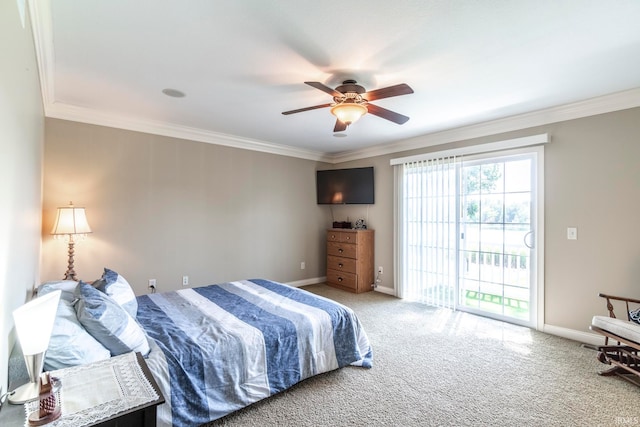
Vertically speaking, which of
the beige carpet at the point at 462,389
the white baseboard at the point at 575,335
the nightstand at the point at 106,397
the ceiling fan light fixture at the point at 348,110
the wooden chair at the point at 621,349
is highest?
the ceiling fan light fixture at the point at 348,110

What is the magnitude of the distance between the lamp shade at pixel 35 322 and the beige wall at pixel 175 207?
2876 mm

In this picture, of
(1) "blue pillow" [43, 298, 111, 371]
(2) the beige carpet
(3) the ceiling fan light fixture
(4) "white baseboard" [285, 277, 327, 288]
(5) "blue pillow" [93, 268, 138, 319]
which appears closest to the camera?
(1) "blue pillow" [43, 298, 111, 371]

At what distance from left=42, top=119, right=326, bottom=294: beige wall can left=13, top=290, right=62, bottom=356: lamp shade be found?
9.44 feet

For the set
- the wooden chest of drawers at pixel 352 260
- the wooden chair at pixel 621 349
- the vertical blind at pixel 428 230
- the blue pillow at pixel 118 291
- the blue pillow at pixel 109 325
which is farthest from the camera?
the wooden chest of drawers at pixel 352 260

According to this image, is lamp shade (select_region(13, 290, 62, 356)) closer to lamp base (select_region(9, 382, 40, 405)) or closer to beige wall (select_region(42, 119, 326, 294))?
lamp base (select_region(9, 382, 40, 405))

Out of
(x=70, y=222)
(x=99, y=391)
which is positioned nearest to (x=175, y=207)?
(x=70, y=222)

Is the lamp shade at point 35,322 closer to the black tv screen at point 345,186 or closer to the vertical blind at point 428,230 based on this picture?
the vertical blind at point 428,230

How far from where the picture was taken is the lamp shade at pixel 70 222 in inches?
119

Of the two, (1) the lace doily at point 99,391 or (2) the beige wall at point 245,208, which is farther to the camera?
(2) the beige wall at point 245,208

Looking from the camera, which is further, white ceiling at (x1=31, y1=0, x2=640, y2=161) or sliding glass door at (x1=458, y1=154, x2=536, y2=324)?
sliding glass door at (x1=458, y1=154, x2=536, y2=324)

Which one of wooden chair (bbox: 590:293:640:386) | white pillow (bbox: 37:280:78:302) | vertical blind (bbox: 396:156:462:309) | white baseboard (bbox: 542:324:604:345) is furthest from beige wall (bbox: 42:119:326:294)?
wooden chair (bbox: 590:293:640:386)

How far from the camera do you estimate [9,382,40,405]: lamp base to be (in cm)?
107

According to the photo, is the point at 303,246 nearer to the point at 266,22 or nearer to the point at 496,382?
the point at 496,382

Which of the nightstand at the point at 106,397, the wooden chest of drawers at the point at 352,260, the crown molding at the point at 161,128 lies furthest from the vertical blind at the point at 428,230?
the nightstand at the point at 106,397
